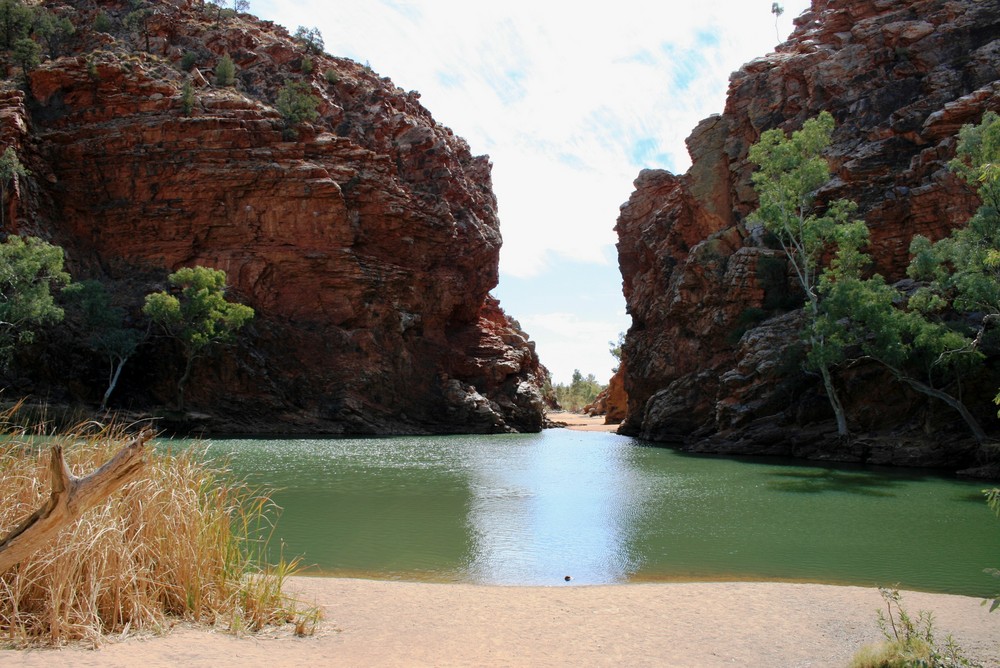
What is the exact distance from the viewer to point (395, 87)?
65.1 meters

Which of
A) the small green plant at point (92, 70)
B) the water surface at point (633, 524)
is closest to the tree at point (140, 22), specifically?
the small green plant at point (92, 70)

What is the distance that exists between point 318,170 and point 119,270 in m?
16.9

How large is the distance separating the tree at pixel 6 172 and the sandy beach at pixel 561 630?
1848 inches

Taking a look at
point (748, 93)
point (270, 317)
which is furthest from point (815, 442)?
point (270, 317)

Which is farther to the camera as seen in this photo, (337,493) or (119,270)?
(119,270)

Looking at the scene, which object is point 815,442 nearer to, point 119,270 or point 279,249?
point 279,249

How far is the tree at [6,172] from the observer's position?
41812 millimetres

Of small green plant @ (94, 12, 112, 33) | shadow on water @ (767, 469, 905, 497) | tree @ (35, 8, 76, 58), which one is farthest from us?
small green plant @ (94, 12, 112, 33)

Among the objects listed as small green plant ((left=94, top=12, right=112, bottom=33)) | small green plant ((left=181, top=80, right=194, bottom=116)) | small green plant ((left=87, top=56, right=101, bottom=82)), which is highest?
small green plant ((left=94, top=12, right=112, bottom=33))

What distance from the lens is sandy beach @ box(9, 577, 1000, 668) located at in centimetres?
496

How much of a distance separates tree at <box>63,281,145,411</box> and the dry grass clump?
126 feet

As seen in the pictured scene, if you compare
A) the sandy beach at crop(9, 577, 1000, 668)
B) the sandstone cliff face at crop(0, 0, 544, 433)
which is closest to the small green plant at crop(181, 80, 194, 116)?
the sandstone cliff face at crop(0, 0, 544, 433)

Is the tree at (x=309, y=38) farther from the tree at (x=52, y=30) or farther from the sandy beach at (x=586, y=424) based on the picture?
the sandy beach at (x=586, y=424)

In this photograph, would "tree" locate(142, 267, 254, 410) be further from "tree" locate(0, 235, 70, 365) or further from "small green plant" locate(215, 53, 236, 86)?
"small green plant" locate(215, 53, 236, 86)
